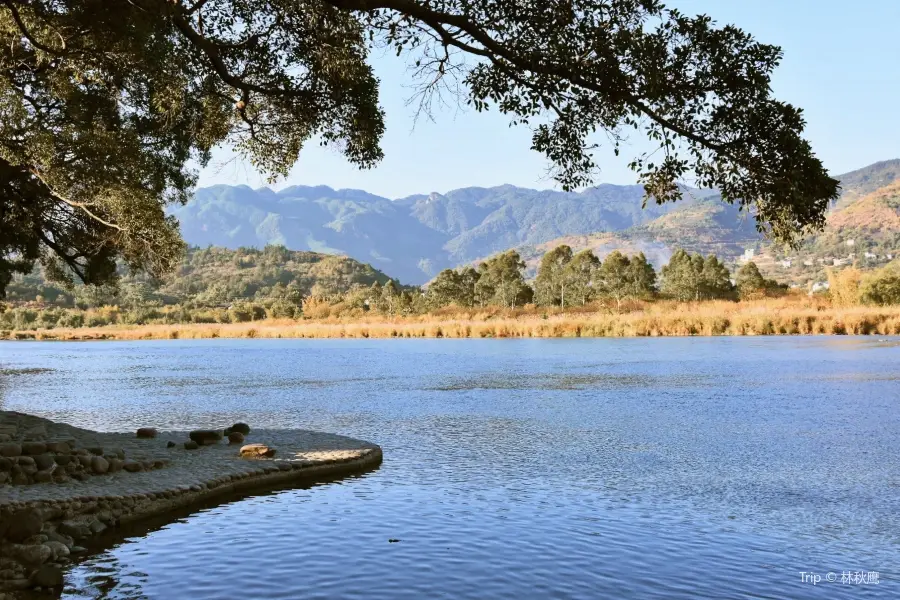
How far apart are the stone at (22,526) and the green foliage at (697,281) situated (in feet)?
205

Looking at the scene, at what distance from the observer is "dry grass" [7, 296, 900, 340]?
142 feet

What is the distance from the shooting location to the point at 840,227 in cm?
18225

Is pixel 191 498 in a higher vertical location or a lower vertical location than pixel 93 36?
lower

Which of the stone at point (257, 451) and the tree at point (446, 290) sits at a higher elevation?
→ the tree at point (446, 290)

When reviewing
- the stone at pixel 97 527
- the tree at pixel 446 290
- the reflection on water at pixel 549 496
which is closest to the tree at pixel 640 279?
the tree at pixel 446 290

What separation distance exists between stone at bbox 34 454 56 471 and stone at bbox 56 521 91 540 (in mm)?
1720

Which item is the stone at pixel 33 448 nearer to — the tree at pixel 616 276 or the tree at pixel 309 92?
the tree at pixel 309 92

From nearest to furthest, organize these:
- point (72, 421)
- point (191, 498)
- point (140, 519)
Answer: point (140, 519) → point (191, 498) → point (72, 421)

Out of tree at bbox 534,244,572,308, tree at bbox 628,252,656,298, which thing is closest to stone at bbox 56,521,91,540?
tree at bbox 628,252,656,298

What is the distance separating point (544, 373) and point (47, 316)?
70230 millimetres

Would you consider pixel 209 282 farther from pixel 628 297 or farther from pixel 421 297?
pixel 628 297

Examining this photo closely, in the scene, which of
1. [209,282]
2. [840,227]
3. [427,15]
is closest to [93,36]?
[427,15]

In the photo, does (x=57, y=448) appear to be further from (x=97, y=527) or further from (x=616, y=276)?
(x=616, y=276)

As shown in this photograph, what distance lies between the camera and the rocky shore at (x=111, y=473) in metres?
7.64
